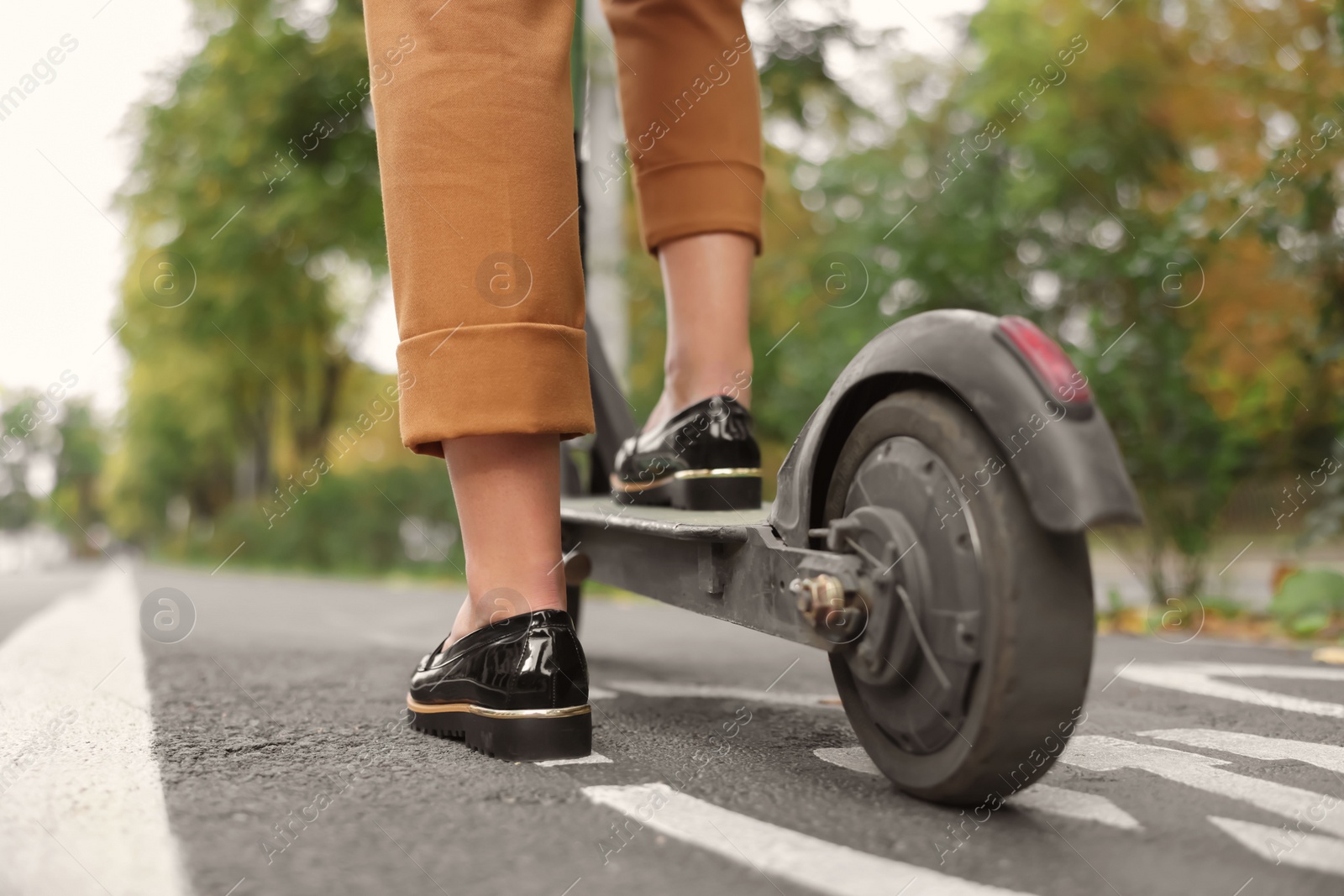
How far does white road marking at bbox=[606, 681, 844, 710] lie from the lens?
2.09 m

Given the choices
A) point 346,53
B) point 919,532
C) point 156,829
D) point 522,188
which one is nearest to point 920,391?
point 919,532

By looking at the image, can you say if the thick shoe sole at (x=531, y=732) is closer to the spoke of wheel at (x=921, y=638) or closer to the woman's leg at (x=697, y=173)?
the spoke of wheel at (x=921, y=638)

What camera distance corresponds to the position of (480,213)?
150 centimetres

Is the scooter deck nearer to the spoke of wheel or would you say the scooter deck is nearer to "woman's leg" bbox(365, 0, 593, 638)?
"woman's leg" bbox(365, 0, 593, 638)

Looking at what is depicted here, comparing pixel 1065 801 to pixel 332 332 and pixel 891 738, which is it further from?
pixel 332 332

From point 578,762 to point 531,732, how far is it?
0.08 m

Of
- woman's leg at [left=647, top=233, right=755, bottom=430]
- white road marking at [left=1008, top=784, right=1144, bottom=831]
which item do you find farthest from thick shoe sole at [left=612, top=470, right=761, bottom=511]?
white road marking at [left=1008, top=784, right=1144, bottom=831]

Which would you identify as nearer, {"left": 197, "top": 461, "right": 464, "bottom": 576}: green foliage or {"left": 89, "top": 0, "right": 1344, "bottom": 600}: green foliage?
{"left": 89, "top": 0, "right": 1344, "bottom": 600}: green foliage

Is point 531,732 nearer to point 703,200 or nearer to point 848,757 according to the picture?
point 848,757

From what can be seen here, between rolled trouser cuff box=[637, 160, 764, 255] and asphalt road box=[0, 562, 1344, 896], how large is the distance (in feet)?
3.02

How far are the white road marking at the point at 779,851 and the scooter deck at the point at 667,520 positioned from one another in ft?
1.28

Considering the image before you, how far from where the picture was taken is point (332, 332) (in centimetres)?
1930

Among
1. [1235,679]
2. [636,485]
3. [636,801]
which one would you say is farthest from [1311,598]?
[636,801]

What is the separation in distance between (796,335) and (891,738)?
592cm
